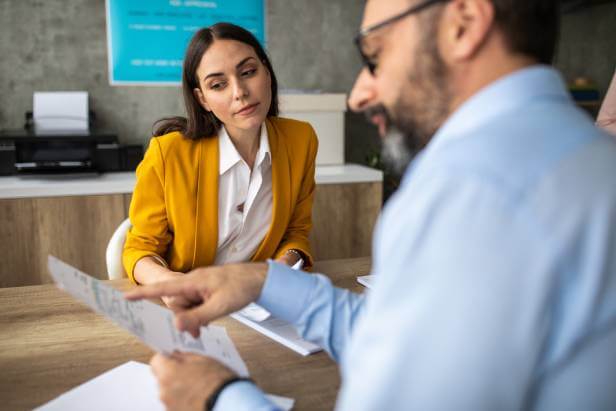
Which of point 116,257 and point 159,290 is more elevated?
point 159,290

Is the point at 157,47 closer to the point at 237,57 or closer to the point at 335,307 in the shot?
the point at 237,57

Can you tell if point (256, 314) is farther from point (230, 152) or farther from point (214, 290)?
point (230, 152)

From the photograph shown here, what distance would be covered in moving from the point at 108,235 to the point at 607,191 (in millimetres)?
2459

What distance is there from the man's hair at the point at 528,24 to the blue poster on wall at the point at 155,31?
2.72m

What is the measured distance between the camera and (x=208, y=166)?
4.91ft


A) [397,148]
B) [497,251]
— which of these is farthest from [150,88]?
[497,251]

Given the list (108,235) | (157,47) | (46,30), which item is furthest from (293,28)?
(108,235)

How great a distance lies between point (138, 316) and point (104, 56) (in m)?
2.55

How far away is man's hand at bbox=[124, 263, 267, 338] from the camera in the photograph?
0.82 meters

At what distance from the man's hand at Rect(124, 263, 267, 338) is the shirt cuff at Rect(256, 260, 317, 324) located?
1cm

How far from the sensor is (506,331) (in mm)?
427

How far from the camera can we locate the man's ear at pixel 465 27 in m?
0.55

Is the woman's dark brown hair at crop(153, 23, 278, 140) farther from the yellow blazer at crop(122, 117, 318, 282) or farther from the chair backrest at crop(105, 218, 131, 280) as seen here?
the chair backrest at crop(105, 218, 131, 280)

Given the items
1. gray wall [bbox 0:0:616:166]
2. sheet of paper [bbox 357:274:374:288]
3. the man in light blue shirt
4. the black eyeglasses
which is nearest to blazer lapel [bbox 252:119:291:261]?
sheet of paper [bbox 357:274:374:288]
